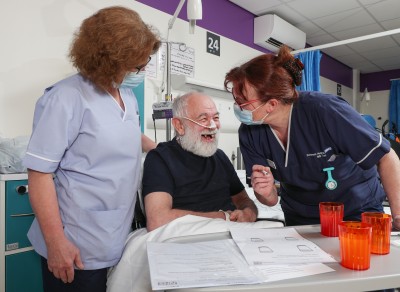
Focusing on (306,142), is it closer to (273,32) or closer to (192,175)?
(192,175)

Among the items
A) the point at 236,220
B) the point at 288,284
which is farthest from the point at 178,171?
the point at 288,284

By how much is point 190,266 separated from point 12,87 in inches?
66.7

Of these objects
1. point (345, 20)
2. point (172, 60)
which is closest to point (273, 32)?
point (345, 20)

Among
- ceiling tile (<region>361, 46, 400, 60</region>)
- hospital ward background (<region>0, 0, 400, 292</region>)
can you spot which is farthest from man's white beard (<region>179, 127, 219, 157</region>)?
ceiling tile (<region>361, 46, 400, 60</region>)

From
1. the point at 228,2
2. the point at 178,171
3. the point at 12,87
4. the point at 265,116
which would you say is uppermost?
the point at 228,2

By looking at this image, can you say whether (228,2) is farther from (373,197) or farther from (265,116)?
(373,197)

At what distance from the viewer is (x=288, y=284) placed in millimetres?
625

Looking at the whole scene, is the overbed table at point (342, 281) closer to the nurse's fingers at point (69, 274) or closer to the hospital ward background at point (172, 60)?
the hospital ward background at point (172, 60)

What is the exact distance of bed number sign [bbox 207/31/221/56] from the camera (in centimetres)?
330

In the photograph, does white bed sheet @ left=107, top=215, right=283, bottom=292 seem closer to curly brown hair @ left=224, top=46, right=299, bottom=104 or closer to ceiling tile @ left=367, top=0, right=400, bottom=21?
curly brown hair @ left=224, top=46, right=299, bottom=104

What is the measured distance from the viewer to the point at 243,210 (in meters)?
1.54

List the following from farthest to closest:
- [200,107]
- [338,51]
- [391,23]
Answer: [338,51]
[391,23]
[200,107]

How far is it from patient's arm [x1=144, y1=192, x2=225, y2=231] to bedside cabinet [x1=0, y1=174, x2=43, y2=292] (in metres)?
0.56

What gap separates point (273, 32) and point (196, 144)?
2639 millimetres
